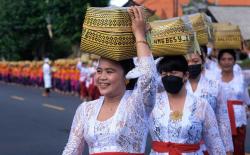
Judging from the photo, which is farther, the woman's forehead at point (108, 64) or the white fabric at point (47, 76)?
the white fabric at point (47, 76)

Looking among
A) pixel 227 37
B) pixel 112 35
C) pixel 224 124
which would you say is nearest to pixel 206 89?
pixel 224 124

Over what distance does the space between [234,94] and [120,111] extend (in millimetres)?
3857

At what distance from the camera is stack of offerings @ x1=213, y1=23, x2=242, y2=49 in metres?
7.91

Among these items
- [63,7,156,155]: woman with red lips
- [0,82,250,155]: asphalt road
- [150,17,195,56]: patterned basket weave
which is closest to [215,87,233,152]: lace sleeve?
[150,17,195,56]: patterned basket weave

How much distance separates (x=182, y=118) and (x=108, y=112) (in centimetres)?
110

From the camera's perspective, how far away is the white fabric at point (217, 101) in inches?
227

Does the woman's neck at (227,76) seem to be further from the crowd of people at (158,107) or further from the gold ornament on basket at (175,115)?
the gold ornament on basket at (175,115)

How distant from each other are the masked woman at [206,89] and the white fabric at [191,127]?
2.53 feet

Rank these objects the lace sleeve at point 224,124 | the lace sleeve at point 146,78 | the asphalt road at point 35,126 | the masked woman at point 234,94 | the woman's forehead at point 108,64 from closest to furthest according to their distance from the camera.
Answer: the lace sleeve at point 146,78 < the woman's forehead at point 108,64 < the lace sleeve at point 224,124 < the masked woman at point 234,94 < the asphalt road at point 35,126

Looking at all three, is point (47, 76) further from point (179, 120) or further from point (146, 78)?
point (146, 78)

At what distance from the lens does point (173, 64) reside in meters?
5.18

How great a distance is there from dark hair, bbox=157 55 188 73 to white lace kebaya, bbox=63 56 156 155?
1086 mm

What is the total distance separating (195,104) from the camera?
513 cm

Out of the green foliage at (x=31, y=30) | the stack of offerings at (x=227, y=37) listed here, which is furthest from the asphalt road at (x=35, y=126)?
the green foliage at (x=31, y=30)
